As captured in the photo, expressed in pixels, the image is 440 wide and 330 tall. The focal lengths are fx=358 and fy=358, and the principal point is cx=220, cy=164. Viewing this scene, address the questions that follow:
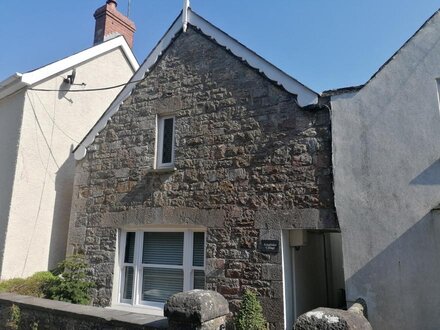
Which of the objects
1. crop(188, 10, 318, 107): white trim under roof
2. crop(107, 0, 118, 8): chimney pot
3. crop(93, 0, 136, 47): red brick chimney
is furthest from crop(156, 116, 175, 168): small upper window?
crop(107, 0, 118, 8): chimney pot

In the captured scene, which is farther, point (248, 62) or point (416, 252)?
point (248, 62)

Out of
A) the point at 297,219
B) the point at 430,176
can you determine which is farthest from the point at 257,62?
the point at 430,176

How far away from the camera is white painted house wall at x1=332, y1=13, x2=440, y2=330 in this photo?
204 inches

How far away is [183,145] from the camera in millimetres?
7590

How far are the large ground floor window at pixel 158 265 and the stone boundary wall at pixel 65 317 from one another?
2.12 meters

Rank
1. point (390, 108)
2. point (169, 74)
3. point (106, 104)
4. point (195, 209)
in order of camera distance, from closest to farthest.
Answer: point (390, 108) < point (195, 209) < point (169, 74) < point (106, 104)

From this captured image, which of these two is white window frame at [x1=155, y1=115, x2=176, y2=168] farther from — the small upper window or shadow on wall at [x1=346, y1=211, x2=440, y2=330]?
shadow on wall at [x1=346, y1=211, x2=440, y2=330]

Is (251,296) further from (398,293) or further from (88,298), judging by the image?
(88,298)

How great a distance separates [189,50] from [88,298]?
5867 millimetres

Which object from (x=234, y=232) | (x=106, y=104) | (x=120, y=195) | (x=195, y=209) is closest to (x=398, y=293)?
(x=234, y=232)

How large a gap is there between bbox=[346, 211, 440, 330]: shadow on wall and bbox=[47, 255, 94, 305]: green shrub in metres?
5.44

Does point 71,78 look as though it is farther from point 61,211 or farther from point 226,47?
point 226,47

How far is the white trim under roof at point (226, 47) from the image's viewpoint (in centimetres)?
646

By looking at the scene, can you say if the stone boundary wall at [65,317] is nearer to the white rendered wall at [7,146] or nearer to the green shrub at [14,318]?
the green shrub at [14,318]
